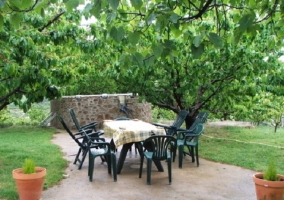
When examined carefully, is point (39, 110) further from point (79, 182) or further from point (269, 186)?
point (269, 186)

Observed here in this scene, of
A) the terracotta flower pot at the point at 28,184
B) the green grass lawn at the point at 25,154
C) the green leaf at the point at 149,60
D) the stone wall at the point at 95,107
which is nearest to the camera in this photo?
the green leaf at the point at 149,60

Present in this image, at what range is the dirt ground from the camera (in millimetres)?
4223

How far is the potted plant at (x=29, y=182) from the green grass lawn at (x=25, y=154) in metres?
Answer: 0.33

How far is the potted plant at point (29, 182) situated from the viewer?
377 centimetres

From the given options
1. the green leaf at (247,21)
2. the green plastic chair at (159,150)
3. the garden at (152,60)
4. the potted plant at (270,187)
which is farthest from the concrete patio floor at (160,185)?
the green leaf at (247,21)

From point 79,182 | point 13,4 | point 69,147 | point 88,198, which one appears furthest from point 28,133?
point 13,4

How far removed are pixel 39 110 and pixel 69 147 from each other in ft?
22.5

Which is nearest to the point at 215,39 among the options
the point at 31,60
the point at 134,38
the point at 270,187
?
the point at 134,38

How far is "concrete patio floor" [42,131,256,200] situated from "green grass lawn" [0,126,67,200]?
0.26 meters

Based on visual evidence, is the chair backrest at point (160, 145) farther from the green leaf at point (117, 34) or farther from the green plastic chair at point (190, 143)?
the green leaf at point (117, 34)

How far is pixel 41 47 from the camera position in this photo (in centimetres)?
471

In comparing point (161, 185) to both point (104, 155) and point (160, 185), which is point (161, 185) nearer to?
point (160, 185)

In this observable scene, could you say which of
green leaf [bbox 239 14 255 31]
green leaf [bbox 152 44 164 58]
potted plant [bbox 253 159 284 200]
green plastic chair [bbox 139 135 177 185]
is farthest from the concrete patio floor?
green leaf [bbox 239 14 255 31]

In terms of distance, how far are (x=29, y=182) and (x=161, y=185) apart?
1836 millimetres
